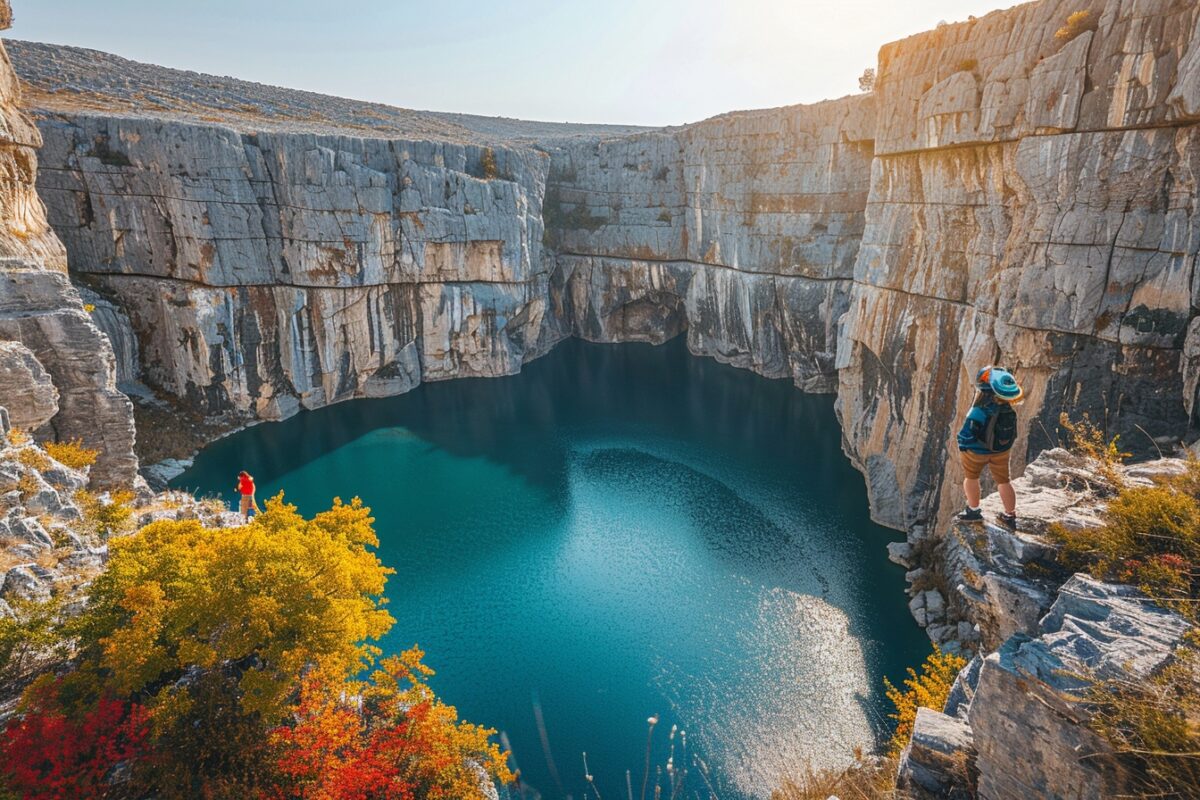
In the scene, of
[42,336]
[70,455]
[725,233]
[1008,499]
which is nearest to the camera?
[1008,499]

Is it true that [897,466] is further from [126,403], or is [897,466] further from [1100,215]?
[126,403]

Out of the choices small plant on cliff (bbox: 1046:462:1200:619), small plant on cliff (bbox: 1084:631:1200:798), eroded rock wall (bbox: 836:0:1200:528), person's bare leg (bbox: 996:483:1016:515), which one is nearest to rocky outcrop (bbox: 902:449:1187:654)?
person's bare leg (bbox: 996:483:1016:515)

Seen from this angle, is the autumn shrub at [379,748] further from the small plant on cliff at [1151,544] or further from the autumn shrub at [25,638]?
the small plant on cliff at [1151,544]

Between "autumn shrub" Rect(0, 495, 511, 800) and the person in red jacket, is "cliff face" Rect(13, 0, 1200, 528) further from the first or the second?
"autumn shrub" Rect(0, 495, 511, 800)

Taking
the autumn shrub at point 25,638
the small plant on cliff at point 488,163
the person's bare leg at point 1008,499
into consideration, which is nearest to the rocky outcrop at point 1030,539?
the person's bare leg at point 1008,499

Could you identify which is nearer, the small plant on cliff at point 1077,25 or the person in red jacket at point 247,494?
the small plant on cliff at point 1077,25

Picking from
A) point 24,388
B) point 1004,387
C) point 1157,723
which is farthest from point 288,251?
point 1157,723

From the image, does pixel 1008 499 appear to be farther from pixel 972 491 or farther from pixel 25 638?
pixel 25 638

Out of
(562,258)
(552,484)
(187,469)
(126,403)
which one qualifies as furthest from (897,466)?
(562,258)
